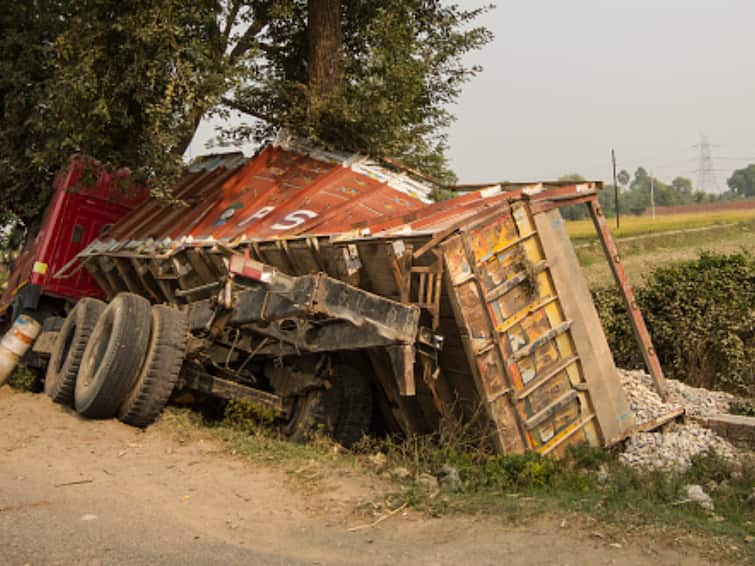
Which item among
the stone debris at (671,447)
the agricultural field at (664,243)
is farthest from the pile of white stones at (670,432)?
the agricultural field at (664,243)

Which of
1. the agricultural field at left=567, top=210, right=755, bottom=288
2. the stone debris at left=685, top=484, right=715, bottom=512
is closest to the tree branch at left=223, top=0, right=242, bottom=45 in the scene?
the stone debris at left=685, top=484, right=715, bottom=512

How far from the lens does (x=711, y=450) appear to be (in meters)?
6.47

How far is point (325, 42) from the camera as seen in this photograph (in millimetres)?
11922

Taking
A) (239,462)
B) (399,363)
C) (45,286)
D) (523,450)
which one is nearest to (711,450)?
(523,450)

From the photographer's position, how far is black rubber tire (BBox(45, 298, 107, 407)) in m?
8.02

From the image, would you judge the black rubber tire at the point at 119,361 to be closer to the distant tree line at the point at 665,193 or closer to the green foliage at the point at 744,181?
the distant tree line at the point at 665,193

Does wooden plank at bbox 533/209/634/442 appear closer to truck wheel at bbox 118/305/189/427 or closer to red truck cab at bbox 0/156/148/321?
truck wheel at bbox 118/305/189/427

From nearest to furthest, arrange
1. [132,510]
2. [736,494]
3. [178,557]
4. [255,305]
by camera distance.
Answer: [178,557]
[132,510]
[736,494]
[255,305]

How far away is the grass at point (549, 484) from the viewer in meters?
4.73

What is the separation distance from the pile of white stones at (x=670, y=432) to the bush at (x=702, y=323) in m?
1.31

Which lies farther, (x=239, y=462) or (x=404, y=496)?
(x=239, y=462)

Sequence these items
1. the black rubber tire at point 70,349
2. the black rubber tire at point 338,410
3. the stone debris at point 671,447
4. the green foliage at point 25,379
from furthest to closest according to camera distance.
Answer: the green foliage at point 25,379 < the black rubber tire at point 70,349 < the black rubber tire at point 338,410 < the stone debris at point 671,447

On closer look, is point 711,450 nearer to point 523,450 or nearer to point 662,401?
point 662,401

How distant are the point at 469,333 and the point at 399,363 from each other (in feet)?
2.05
